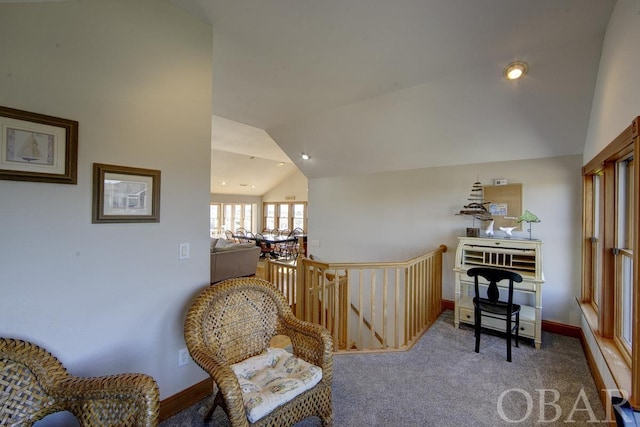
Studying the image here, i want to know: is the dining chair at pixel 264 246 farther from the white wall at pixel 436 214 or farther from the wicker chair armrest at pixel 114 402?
the wicker chair armrest at pixel 114 402

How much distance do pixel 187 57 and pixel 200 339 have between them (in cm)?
196

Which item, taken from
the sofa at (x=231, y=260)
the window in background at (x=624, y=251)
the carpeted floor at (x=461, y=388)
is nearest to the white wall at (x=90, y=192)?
the carpeted floor at (x=461, y=388)

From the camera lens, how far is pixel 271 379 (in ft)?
5.49

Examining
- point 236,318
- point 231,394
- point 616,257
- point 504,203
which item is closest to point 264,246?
point 504,203

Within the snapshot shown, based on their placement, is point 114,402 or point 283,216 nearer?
point 114,402

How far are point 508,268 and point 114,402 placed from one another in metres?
3.67

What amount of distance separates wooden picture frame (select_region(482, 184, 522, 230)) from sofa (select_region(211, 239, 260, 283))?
491 centimetres

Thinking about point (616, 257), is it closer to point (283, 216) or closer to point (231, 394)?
point (231, 394)

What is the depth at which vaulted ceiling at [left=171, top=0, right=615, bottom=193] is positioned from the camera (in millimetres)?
1948

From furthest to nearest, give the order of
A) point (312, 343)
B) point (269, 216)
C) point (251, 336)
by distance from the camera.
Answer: point (269, 216) → point (251, 336) → point (312, 343)

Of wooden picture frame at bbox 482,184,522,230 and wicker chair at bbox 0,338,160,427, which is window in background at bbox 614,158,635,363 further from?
wicker chair at bbox 0,338,160,427

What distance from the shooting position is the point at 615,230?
2.33 meters

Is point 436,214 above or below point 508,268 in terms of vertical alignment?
above

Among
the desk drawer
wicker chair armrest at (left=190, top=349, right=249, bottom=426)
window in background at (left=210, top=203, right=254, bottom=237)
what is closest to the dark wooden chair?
the desk drawer
